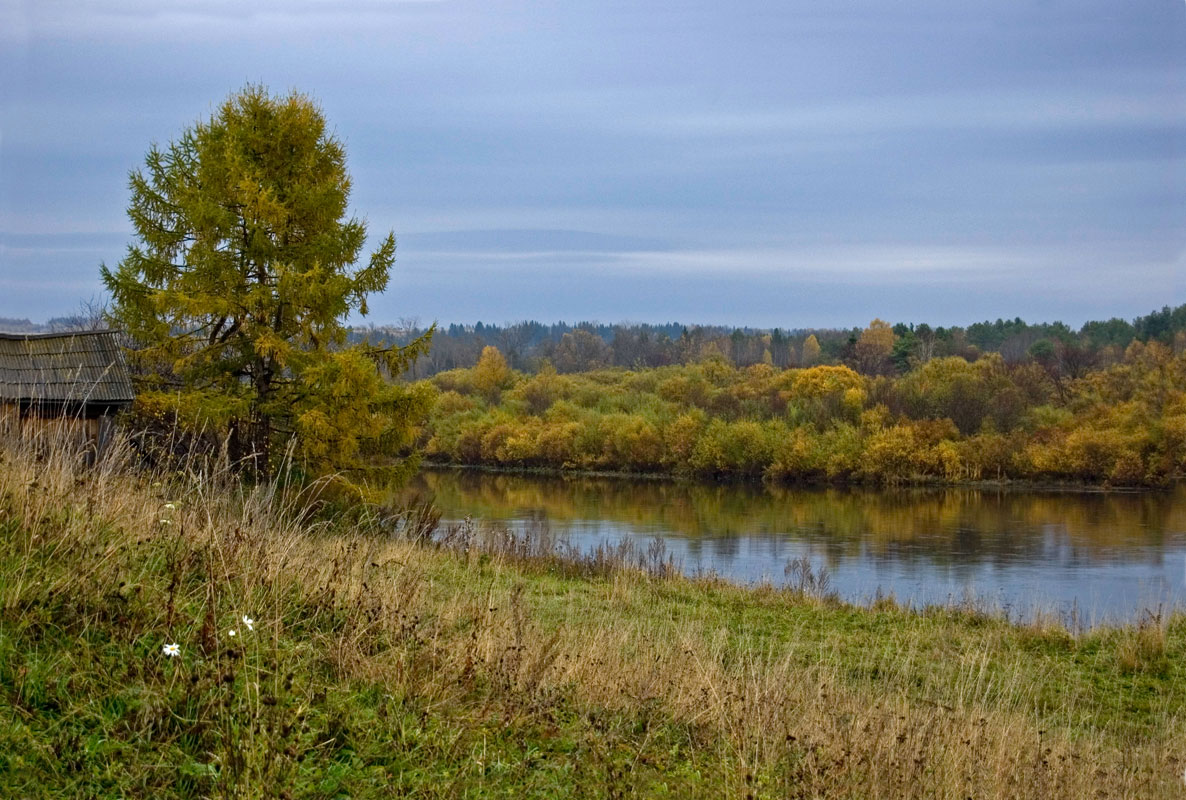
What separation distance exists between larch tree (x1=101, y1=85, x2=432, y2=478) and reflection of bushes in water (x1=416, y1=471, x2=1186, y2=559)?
43.5 feet

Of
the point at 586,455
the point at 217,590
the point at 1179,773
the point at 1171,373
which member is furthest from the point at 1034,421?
the point at 217,590

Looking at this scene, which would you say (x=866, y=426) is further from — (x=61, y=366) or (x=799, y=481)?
(x=61, y=366)

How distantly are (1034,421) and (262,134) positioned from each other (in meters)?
43.4

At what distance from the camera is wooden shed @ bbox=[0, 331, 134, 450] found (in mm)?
15297

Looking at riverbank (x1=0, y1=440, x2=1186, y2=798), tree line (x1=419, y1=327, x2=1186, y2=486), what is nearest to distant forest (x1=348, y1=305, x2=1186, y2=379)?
tree line (x1=419, y1=327, x2=1186, y2=486)

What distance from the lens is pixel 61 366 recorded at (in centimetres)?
1630

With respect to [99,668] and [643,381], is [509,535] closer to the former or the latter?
[99,668]

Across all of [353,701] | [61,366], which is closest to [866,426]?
[61,366]

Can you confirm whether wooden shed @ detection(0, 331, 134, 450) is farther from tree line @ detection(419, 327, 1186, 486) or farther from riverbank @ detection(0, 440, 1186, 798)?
tree line @ detection(419, 327, 1186, 486)

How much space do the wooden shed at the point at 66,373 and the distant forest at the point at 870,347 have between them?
1171 inches

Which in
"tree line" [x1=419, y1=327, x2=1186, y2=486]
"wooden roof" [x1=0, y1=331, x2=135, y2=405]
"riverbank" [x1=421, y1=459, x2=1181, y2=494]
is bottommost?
"riverbank" [x1=421, y1=459, x2=1181, y2=494]

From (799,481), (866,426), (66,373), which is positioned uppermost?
(66,373)

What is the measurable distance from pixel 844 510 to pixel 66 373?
28.6 m

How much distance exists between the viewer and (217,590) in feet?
17.1
